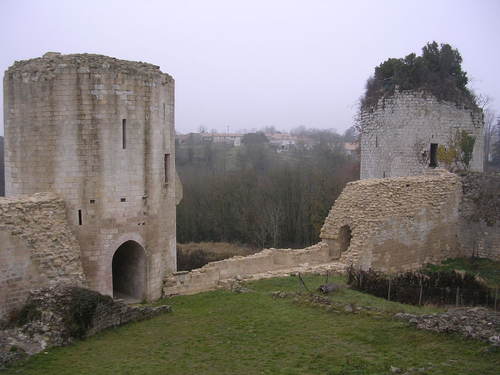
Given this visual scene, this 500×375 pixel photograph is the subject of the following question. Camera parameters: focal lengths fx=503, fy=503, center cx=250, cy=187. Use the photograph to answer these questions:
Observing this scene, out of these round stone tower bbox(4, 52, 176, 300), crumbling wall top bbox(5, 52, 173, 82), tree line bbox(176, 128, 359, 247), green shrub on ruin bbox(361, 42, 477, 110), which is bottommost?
tree line bbox(176, 128, 359, 247)

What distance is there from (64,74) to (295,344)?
761cm

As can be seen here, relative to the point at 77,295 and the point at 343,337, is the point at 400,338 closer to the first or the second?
the point at 343,337

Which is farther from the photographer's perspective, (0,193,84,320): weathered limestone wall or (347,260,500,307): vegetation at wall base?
(347,260,500,307): vegetation at wall base

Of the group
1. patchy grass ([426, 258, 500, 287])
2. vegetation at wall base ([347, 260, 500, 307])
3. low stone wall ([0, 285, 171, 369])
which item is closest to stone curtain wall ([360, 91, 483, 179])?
patchy grass ([426, 258, 500, 287])

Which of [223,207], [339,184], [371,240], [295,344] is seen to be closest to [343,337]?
[295,344]

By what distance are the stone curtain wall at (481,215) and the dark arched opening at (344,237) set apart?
4079mm

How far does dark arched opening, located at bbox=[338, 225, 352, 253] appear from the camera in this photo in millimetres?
15461

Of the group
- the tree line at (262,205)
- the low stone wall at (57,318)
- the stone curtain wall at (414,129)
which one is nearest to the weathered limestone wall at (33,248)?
the low stone wall at (57,318)

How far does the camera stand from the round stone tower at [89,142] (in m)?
11.3

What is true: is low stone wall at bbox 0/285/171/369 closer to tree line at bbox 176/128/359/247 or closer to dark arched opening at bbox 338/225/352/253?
dark arched opening at bbox 338/225/352/253

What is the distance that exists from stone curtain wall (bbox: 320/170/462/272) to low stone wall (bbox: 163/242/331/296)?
0.77m

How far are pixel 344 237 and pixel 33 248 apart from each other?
9.23 m

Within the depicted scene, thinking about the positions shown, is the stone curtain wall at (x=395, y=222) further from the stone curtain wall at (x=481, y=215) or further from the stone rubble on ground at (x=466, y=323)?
the stone rubble on ground at (x=466, y=323)

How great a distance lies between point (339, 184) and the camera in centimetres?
3281
